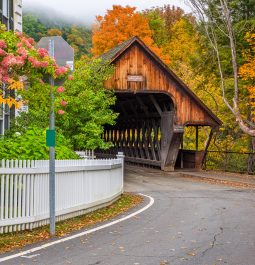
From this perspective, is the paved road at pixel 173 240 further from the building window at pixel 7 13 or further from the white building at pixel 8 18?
the building window at pixel 7 13

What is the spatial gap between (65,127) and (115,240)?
46.1 feet

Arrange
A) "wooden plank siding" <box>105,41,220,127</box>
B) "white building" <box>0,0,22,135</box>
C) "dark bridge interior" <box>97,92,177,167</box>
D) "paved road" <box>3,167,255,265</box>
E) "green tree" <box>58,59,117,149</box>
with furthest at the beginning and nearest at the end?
"dark bridge interior" <box>97,92,177,167</box>
"wooden plank siding" <box>105,41,220,127</box>
"green tree" <box>58,59,117,149</box>
"white building" <box>0,0,22,135</box>
"paved road" <box>3,167,255,265</box>

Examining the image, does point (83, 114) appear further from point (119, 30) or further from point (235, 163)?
point (119, 30)

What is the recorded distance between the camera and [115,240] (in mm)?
10094

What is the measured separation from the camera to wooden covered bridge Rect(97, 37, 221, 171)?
30516 millimetres

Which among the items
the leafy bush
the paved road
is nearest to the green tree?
the paved road

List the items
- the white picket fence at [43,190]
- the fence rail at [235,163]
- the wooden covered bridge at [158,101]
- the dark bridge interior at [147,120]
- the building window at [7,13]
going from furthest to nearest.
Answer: the dark bridge interior at [147,120]
the fence rail at [235,163]
the wooden covered bridge at [158,101]
the building window at [7,13]
the white picket fence at [43,190]

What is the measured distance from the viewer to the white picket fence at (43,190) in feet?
34.7

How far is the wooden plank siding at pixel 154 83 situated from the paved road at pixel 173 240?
14.2 meters

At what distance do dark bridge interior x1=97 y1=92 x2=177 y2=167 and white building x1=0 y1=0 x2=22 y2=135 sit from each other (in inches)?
386

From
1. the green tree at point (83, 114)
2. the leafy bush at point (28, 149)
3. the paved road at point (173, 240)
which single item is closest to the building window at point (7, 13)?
the green tree at point (83, 114)

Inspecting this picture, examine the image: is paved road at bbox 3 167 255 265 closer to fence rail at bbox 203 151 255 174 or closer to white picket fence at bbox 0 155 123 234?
white picket fence at bbox 0 155 123 234

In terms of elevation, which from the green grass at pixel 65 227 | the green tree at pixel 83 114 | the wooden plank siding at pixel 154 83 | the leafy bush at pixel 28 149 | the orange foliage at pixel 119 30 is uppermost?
the orange foliage at pixel 119 30

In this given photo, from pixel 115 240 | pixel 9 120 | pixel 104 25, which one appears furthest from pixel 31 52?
pixel 104 25
